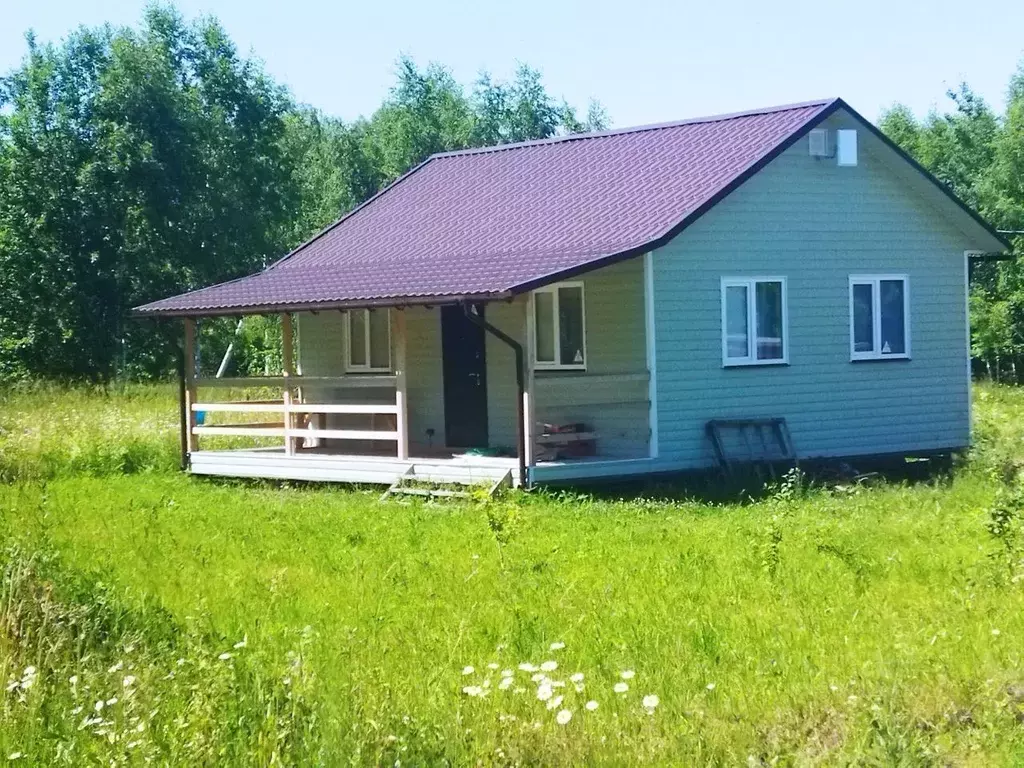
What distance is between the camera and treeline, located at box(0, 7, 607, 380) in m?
42.4

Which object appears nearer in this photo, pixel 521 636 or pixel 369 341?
pixel 521 636

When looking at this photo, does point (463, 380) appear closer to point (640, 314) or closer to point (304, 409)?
point (304, 409)

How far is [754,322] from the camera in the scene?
19094 millimetres

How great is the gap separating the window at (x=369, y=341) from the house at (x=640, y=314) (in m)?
0.03

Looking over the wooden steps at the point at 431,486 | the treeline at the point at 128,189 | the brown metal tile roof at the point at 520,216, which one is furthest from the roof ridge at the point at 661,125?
the treeline at the point at 128,189

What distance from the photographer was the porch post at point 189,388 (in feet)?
70.5

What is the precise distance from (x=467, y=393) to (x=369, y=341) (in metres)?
2.10

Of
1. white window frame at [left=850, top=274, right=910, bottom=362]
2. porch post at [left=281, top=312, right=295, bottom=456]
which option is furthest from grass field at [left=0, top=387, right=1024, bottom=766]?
white window frame at [left=850, top=274, right=910, bottom=362]

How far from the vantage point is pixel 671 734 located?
6.92 metres

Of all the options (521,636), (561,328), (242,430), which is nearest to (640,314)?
(561,328)

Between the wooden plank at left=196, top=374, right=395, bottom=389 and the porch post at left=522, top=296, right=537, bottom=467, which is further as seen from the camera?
the wooden plank at left=196, top=374, right=395, bottom=389

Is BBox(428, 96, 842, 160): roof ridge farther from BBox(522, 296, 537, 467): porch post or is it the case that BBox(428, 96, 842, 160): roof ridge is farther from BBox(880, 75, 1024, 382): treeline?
BBox(880, 75, 1024, 382): treeline

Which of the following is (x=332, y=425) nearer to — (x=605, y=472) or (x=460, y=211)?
(x=460, y=211)

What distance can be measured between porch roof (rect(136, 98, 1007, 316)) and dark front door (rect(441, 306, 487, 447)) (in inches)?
38.9
